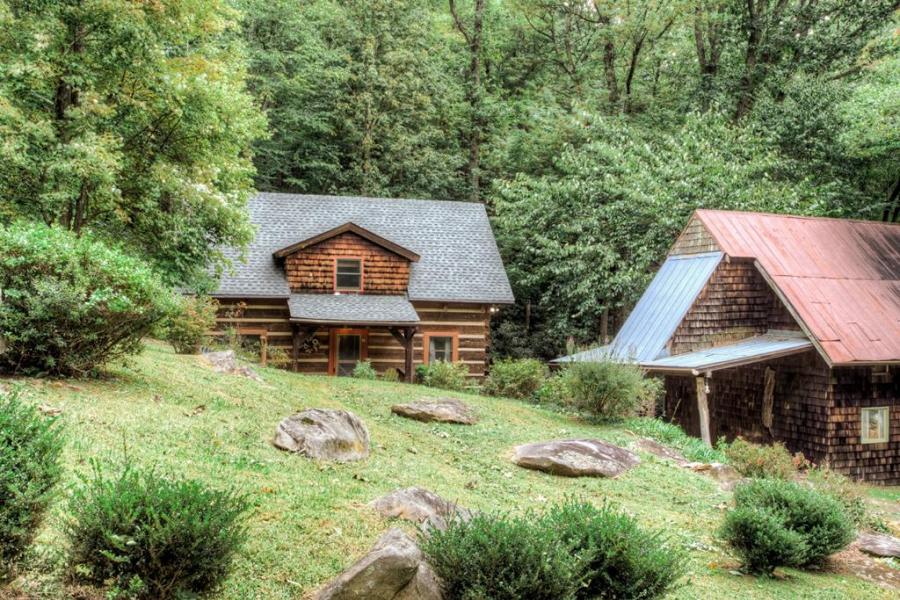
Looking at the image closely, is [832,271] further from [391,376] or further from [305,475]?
[305,475]

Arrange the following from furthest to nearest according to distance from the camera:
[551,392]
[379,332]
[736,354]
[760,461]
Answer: [379,332] → [551,392] → [736,354] → [760,461]

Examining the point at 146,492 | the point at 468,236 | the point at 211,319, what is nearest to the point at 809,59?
the point at 468,236

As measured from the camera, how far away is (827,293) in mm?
18719

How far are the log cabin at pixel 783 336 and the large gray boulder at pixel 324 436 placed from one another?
328 inches

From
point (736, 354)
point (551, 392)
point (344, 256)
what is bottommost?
point (551, 392)

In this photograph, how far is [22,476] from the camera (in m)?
4.45

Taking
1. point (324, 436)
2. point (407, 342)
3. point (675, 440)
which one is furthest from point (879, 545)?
point (407, 342)

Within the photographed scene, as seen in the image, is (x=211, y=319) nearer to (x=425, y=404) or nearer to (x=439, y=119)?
(x=425, y=404)

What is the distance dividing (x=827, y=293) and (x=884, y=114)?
711 centimetres

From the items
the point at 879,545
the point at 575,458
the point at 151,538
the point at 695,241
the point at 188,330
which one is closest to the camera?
the point at 151,538

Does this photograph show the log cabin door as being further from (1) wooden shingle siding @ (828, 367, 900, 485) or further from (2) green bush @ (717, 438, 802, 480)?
(1) wooden shingle siding @ (828, 367, 900, 485)

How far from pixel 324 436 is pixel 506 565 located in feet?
15.9

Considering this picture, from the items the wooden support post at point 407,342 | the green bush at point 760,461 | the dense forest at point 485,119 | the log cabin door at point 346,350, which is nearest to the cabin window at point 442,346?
the wooden support post at point 407,342

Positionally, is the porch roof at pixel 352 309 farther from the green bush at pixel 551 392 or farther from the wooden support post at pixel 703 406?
the wooden support post at pixel 703 406
